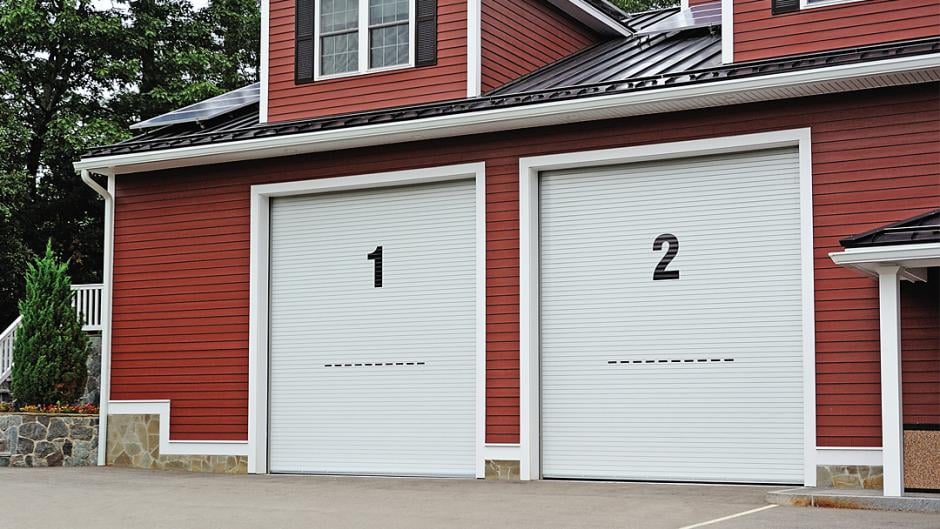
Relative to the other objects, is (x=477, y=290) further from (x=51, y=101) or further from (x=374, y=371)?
(x=51, y=101)

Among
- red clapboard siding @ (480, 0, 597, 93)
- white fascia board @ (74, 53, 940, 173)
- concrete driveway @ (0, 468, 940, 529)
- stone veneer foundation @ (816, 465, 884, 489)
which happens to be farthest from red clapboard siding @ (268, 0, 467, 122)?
stone veneer foundation @ (816, 465, 884, 489)

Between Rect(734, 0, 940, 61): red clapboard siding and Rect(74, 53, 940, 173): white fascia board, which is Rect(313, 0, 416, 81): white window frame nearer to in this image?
Rect(74, 53, 940, 173): white fascia board

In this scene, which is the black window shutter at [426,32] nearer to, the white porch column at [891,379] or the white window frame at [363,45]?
the white window frame at [363,45]

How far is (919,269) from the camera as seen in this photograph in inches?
447

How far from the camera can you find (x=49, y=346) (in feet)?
57.6

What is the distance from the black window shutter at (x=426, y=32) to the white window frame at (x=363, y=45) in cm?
6

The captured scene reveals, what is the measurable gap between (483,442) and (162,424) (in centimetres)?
484

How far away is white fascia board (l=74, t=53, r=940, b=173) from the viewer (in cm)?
1197

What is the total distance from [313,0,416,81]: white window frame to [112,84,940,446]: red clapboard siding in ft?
3.87

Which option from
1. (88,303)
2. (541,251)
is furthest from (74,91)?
(541,251)

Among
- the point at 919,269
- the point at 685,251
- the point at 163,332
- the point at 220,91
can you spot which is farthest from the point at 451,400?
the point at 220,91

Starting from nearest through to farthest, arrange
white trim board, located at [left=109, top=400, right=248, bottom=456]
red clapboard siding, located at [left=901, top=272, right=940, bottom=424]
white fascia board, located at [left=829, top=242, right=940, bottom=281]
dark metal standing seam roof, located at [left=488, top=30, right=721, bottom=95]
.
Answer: white fascia board, located at [left=829, top=242, right=940, bottom=281], red clapboard siding, located at [left=901, top=272, right=940, bottom=424], dark metal standing seam roof, located at [left=488, top=30, right=721, bottom=95], white trim board, located at [left=109, top=400, right=248, bottom=456]

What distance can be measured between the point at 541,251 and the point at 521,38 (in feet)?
11.8

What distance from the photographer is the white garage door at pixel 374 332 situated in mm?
14844
